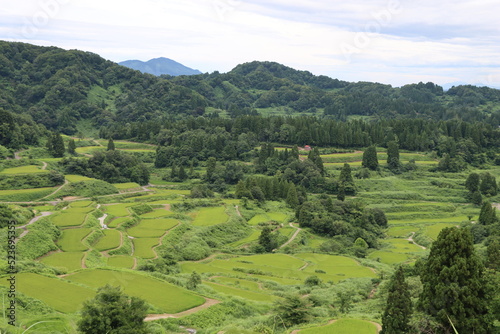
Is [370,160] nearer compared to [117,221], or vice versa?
[117,221]

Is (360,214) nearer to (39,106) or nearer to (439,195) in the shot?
(439,195)

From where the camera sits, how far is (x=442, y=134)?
108062 millimetres

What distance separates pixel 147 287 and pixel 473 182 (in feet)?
226

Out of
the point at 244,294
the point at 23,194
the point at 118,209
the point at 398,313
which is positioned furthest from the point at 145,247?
the point at 398,313

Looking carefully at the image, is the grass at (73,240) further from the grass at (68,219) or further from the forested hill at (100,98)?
the forested hill at (100,98)

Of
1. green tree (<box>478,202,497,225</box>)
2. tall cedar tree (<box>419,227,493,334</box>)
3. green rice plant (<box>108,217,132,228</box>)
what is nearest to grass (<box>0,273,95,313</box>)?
tall cedar tree (<box>419,227,493,334</box>)

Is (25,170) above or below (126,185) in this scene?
above

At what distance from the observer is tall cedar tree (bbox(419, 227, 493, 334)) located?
22.0 meters

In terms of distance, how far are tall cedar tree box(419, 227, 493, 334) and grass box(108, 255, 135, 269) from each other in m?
24.9

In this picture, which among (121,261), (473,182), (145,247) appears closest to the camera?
(121,261)

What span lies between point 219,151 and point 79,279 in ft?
221

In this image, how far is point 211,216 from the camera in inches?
2430

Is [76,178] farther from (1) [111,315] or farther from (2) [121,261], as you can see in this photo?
(1) [111,315]

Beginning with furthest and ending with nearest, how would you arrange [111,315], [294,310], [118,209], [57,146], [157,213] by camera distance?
[57,146] → [157,213] → [118,209] → [294,310] → [111,315]
